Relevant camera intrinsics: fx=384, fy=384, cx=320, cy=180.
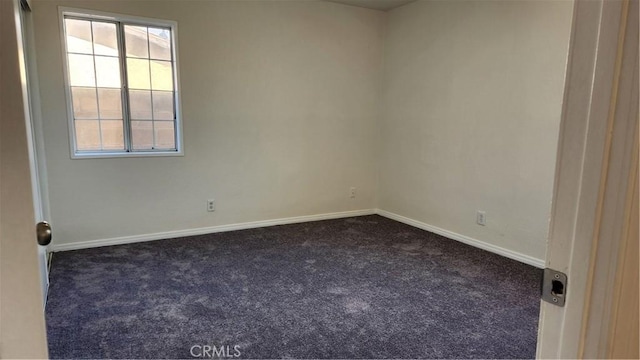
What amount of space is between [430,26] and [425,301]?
9.75 feet

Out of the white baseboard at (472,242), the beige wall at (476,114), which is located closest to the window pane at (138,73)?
the beige wall at (476,114)

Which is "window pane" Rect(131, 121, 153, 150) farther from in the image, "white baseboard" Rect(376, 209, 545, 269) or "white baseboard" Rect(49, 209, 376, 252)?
"white baseboard" Rect(376, 209, 545, 269)

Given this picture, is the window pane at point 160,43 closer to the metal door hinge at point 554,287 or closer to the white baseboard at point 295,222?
the white baseboard at point 295,222

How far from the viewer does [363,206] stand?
5.14 meters

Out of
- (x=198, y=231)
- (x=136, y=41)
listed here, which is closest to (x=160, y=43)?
(x=136, y=41)

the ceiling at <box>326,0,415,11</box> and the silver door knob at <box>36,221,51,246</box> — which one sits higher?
the ceiling at <box>326,0,415,11</box>

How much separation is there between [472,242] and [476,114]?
1283 millimetres

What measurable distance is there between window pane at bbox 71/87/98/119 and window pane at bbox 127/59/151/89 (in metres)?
0.35

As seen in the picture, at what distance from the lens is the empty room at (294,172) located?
7.79 ft

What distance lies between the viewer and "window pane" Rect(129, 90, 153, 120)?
12.4 ft

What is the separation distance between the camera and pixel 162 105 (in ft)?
12.8

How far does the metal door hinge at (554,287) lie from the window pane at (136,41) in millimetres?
4033

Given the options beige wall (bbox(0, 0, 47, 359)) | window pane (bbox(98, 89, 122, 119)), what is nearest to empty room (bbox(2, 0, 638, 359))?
window pane (bbox(98, 89, 122, 119))

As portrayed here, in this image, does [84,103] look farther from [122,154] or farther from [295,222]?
[295,222]
